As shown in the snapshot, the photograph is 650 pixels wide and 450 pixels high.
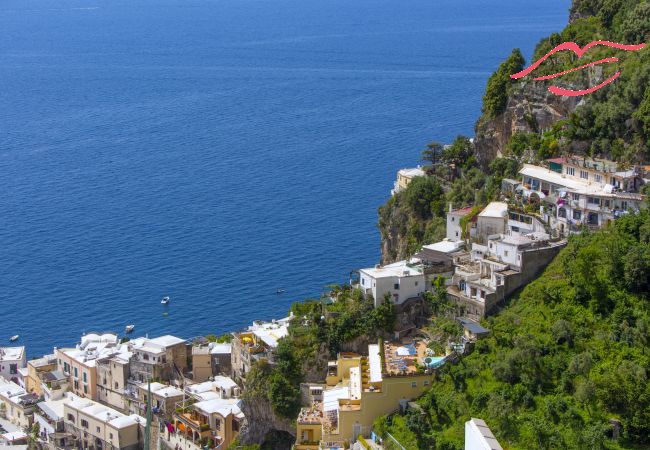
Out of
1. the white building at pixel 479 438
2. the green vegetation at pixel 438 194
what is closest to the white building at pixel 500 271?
the green vegetation at pixel 438 194

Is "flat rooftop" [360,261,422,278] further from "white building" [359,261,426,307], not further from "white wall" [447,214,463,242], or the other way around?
"white wall" [447,214,463,242]

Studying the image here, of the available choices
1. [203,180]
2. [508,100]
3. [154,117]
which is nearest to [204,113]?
[154,117]

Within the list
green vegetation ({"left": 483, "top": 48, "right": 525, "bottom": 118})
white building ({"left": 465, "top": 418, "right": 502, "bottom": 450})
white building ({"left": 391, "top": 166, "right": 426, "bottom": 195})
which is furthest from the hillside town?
white building ({"left": 391, "top": 166, "right": 426, "bottom": 195})

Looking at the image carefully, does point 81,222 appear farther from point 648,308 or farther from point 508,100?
point 648,308

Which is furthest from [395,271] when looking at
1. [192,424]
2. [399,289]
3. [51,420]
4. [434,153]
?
[51,420]

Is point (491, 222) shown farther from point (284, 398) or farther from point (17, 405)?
point (17, 405)

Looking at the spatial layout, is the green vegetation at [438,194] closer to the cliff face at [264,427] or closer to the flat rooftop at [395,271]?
the flat rooftop at [395,271]

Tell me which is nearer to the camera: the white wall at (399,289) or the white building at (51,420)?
the white wall at (399,289)

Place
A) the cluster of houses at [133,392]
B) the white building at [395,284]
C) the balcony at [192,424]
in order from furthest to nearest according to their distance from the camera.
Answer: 1. the cluster of houses at [133,392]
2. the balcony at [192,424]
3. the white building at [395,284]
